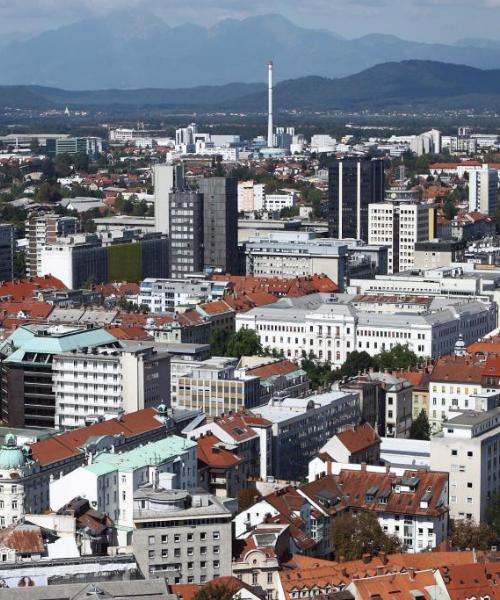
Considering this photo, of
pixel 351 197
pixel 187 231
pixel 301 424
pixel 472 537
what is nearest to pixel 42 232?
pixel 187 231

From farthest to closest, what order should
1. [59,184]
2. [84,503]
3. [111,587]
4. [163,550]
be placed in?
1. [59,184]
2. [84,503]
3. [163,550]
4. [111,587]

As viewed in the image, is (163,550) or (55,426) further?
(55,426)

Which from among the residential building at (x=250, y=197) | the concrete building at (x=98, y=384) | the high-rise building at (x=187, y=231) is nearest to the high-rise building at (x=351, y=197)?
the high-rise building at (x=187, y=231)

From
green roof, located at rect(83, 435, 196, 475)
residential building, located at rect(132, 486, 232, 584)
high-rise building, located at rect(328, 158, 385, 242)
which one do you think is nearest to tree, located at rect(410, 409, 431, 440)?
green roof, located at rect(83, 435, 196, 475)

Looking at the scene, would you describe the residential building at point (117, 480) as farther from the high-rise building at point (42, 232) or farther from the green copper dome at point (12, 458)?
the high-rise building at point (42, 232)

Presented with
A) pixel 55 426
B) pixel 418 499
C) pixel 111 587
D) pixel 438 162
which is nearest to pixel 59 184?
pixel 438 162

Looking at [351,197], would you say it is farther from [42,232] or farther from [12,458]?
[12,458]

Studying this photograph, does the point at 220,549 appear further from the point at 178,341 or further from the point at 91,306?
the point at 91,306

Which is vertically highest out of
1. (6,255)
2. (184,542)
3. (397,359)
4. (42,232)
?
(42,232)
